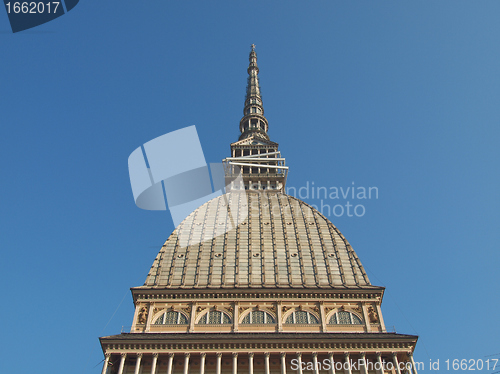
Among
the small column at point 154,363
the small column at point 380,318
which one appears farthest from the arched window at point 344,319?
the small column at point 154,363

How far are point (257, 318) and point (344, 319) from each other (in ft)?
23.9

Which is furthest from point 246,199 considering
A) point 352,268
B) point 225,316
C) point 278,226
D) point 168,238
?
point 225,316

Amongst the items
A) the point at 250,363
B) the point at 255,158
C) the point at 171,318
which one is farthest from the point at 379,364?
the point at 255,158

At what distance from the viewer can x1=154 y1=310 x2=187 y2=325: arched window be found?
141 ft

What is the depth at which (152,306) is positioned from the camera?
43969mm

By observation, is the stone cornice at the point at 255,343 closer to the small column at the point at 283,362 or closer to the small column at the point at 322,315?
the small column at the point at 283,362

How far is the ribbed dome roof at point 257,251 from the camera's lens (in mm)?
47906

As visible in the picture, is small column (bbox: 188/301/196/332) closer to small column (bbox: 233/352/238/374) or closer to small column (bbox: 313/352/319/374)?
small column (bbox: 233/352/238/374)

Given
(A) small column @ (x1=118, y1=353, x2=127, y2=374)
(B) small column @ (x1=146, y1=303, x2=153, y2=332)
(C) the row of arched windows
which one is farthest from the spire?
(A) small column @ (x1=118, y1=353, x2=127, y2=374)

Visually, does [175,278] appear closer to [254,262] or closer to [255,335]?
[254,262]

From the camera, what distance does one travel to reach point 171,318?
43250 millimetres

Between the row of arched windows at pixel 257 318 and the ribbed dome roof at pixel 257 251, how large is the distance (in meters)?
2.97

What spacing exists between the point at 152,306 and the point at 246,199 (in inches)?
880

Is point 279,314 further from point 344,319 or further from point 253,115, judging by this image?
point 253,115
